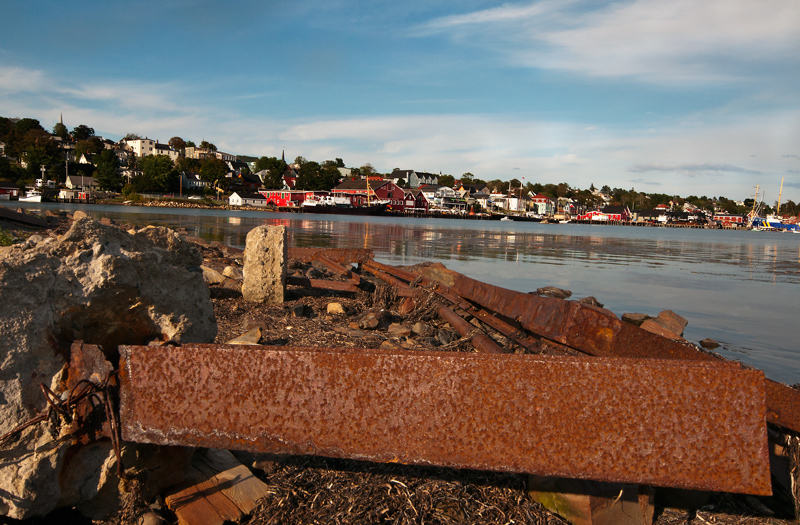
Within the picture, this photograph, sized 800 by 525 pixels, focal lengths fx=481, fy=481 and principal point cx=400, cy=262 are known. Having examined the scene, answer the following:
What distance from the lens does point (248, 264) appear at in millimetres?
6543

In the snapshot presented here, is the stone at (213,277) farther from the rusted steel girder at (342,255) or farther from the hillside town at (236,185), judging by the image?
the hillside town at (236,185)

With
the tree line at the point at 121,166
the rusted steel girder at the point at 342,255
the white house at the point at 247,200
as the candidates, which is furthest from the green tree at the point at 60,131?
the rusted steel girder at the point at 342,255

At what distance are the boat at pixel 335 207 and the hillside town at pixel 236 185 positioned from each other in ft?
0.75

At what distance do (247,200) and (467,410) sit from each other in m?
117

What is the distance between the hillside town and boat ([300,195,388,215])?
0.75 feet

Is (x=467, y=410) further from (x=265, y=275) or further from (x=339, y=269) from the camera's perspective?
(x=339, y=269)

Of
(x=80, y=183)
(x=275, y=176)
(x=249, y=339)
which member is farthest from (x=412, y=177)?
(x=249, y=339)

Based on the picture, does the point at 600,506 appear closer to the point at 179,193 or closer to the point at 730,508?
the point at 730,508

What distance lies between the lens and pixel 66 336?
1.97m

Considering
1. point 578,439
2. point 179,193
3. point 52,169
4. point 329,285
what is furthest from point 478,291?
point 52,169

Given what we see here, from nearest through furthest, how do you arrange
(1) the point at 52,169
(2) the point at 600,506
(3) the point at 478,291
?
1. (2) the point at 600,506
2. (3) the point at 478,291
3. (1) the point at 52,169

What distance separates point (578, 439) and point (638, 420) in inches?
7.6

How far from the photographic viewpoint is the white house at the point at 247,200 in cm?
10869

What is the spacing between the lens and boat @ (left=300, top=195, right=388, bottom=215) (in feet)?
314
